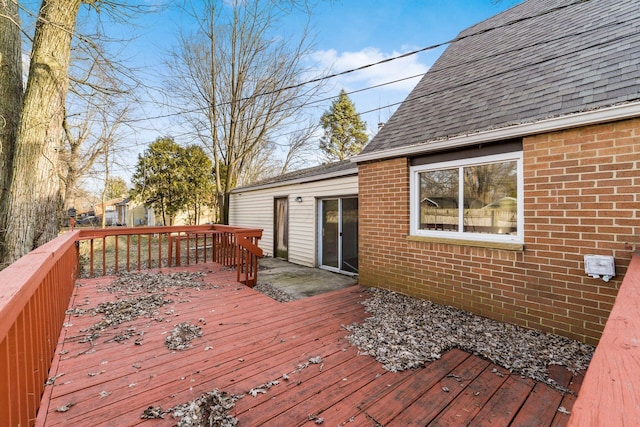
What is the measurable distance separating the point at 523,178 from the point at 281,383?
357 cm

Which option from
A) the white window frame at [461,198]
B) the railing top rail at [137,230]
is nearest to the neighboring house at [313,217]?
the white window frame at [461,198]

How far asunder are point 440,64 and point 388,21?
1691 mm

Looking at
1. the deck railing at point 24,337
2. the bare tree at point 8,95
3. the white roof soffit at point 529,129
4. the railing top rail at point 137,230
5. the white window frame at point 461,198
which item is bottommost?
the deck railing at point 24,337

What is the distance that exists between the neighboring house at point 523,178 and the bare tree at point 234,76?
949 cm

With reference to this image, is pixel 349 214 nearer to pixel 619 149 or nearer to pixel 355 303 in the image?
pixel 355 303

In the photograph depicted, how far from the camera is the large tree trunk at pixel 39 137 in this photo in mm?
4414

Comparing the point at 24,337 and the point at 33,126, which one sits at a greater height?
the point at 33,126

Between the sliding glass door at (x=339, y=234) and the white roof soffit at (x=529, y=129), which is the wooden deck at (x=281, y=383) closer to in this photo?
the white roof soffit at (x=529, y=129)

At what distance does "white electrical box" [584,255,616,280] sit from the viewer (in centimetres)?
287

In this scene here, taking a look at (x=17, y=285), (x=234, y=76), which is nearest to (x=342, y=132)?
(x=234, y=76)

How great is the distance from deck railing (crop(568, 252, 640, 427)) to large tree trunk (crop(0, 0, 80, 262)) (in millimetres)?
6464

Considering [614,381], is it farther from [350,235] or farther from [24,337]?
[350,235]

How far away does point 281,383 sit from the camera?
7.53 ft

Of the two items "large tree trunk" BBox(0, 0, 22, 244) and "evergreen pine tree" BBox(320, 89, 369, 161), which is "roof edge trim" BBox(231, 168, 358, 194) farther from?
"evergreen pine tree" BBox(320, 89, 369, 161)
